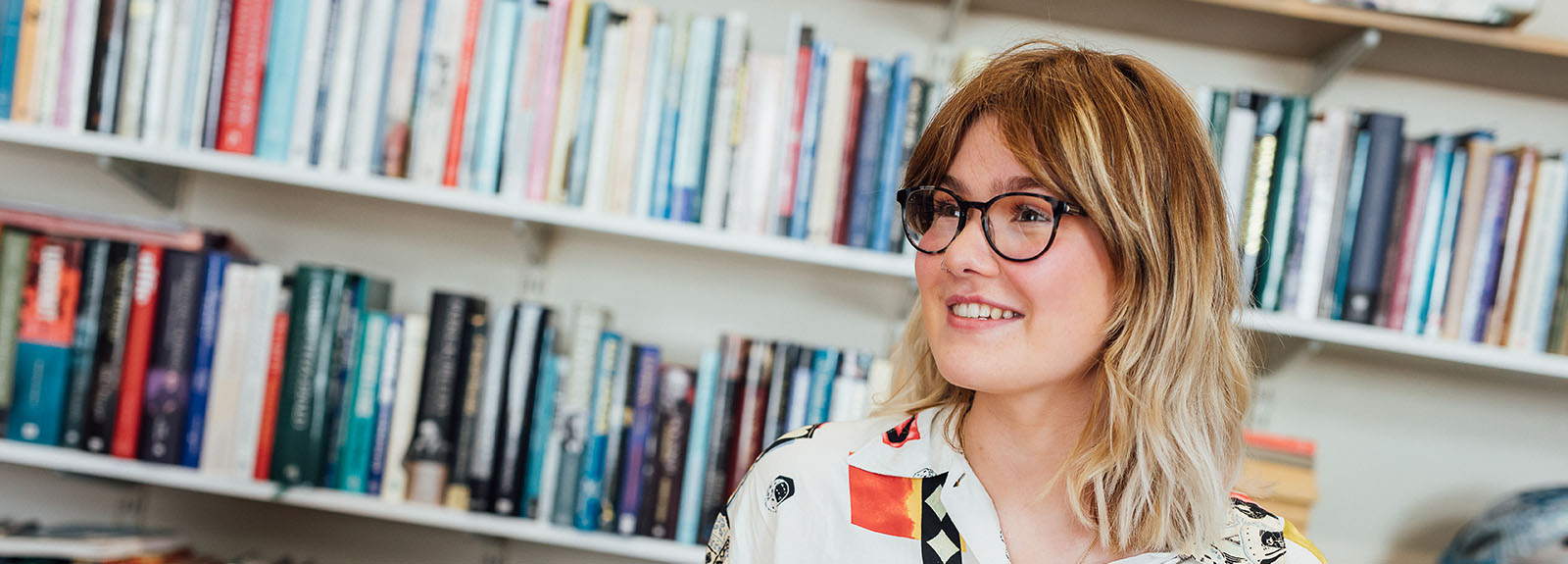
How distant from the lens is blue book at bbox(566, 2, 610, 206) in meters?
1.42

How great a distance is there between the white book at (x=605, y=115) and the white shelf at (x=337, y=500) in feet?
1.54

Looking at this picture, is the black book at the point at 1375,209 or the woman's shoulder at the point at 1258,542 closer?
the woman's shoulder at the point at 1258,542

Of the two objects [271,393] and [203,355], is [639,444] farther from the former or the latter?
[203,355]

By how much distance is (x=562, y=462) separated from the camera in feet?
4.77

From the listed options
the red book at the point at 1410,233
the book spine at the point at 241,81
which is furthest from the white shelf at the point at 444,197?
the red book at the point at 1410,233

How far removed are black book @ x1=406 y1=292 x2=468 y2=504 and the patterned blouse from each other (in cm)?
63

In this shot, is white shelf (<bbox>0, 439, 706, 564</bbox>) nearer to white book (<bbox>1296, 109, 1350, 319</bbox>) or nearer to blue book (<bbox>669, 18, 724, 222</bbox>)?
blue book (<bbox>669, 18, 724, 222</bbox>)

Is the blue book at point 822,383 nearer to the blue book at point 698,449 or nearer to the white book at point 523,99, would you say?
the blue book at point 698,449

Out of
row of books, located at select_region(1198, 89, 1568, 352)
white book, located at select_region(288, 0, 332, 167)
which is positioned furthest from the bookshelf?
white book, located at select_region(288, 0, 332, 167)

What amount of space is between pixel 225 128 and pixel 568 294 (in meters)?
0.56

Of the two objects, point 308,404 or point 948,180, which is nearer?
point 948,180

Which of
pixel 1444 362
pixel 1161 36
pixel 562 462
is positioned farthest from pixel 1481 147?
pixel 562 462

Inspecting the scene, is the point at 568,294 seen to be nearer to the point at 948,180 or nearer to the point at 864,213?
the point at 864,213

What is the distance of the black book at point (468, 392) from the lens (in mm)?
1453
